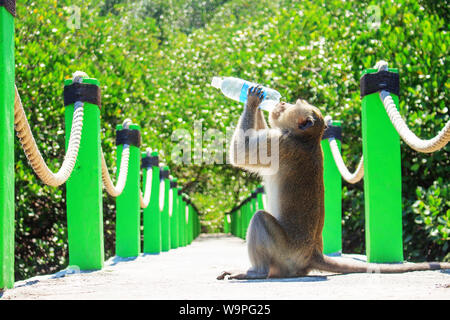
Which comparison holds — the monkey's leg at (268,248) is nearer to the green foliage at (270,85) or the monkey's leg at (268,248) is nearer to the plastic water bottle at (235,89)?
the plastic water bottle at (235,89)

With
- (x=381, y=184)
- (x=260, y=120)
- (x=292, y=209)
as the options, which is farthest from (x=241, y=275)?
(x=260, y=120)

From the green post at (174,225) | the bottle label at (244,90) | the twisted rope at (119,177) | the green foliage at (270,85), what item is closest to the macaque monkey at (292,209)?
the bottle label at (244,90)

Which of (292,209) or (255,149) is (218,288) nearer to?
(292,209)

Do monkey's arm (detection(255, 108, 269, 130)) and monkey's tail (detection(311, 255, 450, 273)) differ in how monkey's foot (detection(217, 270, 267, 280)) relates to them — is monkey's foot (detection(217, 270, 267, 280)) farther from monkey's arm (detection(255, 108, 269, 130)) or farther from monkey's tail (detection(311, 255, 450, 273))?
monkey's arm (detection(255, 108, 269, 130))

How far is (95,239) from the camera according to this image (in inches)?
156

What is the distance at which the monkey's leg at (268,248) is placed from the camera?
3.72m

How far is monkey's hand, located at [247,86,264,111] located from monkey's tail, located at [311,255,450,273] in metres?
1.23

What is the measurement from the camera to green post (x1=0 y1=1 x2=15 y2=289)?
2.53 meters

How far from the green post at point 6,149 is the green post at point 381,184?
Result: 8.48 feet

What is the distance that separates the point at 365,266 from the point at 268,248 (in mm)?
636

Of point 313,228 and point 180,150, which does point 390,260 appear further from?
point 180,150

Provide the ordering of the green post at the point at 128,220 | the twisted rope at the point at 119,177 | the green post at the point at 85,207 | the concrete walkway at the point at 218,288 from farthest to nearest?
the green post at the point at 128,220, the twisted rope at the point at 119,177, the green post at the point at 85,207, the concrete walkway at the point at 218,288
